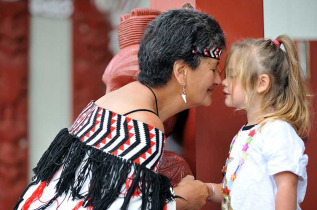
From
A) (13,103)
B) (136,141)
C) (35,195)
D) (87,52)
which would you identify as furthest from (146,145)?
(87,52)

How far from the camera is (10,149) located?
3143mm

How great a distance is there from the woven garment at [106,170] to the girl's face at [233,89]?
45cm

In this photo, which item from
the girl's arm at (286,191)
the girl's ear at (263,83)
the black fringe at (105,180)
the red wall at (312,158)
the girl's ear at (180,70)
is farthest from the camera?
the red wall at (312,158)

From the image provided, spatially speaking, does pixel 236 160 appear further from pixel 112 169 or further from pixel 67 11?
pixel 67 11

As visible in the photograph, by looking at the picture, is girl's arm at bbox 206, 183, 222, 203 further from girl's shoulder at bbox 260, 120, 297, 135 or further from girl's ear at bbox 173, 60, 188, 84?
girl's ear at bbox 173, 60, 188, 84

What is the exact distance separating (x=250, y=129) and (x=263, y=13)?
71 cm

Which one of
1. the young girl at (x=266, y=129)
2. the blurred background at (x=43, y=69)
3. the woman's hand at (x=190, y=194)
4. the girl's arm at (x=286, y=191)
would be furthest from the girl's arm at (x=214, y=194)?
the blurred background at (x=43, y=69)

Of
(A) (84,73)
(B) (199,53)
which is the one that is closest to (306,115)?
(B) (199,53)

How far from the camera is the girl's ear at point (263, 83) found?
1574 mm

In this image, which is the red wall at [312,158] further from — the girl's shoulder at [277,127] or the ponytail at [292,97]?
the girl's shoulder at [277,127]

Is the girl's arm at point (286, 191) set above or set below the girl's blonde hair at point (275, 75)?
below

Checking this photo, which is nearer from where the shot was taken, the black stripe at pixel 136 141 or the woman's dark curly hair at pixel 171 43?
the black stripe at pixel 136 141

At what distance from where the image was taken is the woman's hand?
55.4 inches

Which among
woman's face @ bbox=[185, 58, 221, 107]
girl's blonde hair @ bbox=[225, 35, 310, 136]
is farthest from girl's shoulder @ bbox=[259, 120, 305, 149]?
woman's face @ bbox=[185, 58, 221, 107]
